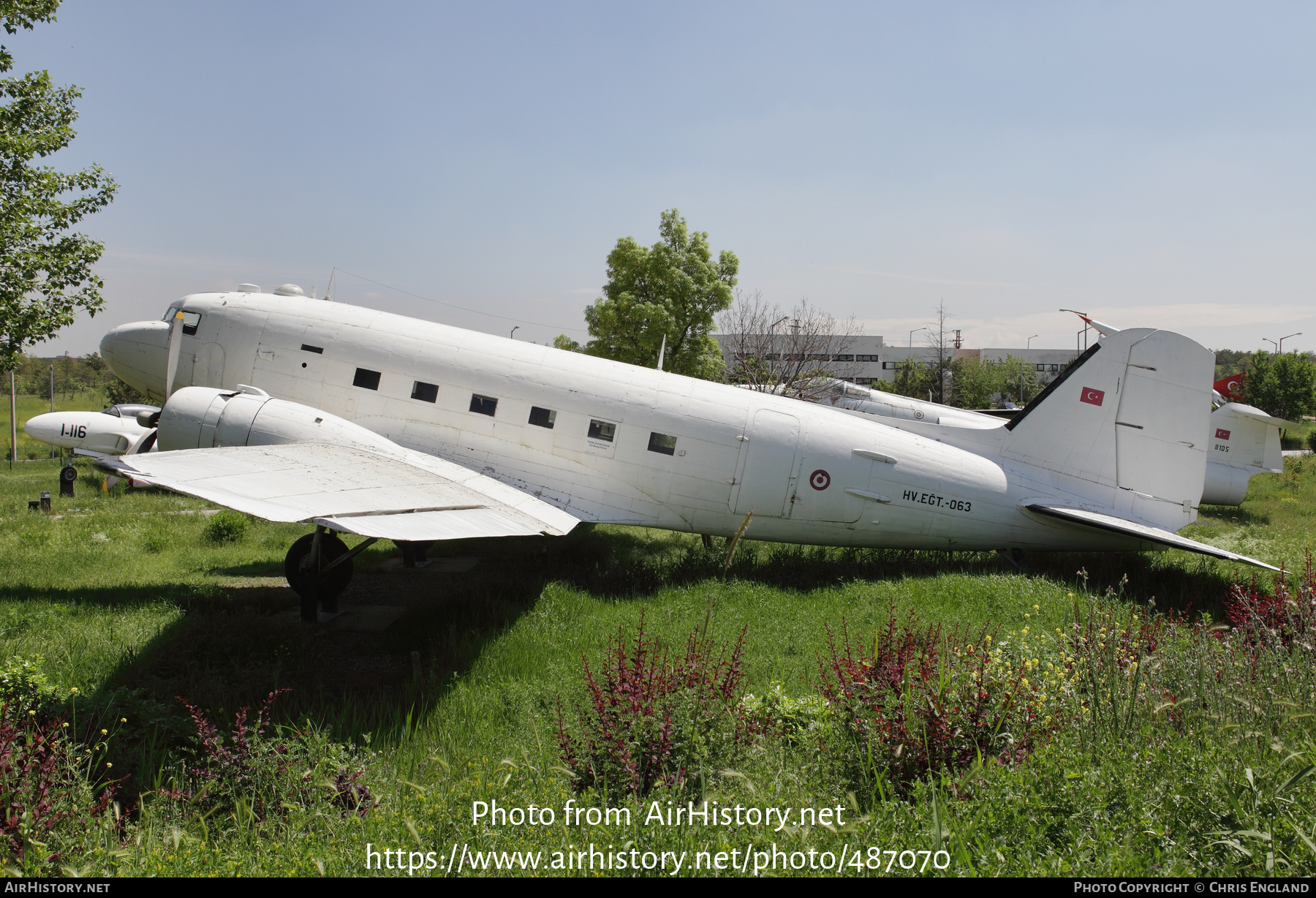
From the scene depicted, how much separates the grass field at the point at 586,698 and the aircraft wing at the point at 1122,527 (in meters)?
0.87

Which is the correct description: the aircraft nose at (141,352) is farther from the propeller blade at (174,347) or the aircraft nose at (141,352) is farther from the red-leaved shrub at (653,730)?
the red-leaved shrub at (653,730)

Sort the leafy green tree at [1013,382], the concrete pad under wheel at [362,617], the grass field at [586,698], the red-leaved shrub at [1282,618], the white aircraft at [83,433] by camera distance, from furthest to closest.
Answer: the leafy green tree at [1013,382]
the white aircraft at [83,433]
the concrete pad under wheel at [362,617]
the red-leaved shrub at [1282,618]
the grass field at [586,698]

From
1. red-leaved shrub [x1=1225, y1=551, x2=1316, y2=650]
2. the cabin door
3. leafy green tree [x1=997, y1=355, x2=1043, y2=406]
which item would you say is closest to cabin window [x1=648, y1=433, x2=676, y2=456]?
the cabin door

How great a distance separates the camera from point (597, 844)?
3.66 m

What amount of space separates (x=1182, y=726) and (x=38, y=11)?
20249 millimetres

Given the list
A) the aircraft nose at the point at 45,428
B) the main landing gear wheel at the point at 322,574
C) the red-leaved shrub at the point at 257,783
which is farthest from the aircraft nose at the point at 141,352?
the aircraft nose at the point at 45,428

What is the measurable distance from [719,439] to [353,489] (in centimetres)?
549

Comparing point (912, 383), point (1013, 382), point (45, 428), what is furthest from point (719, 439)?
point (1013, 382)

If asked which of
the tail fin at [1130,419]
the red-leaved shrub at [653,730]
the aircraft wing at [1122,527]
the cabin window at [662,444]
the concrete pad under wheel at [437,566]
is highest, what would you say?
the tail fin at [1130,419]

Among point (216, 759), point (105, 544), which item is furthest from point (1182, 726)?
point (105, 544)

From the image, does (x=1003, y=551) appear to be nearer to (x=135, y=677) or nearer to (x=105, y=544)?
(x=135, y=677)

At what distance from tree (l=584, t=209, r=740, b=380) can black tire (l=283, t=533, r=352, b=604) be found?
67.3 feet

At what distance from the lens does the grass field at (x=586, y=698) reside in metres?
3.67

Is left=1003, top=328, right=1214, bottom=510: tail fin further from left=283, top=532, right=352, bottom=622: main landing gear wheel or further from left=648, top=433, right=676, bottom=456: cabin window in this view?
left=283, top=532, right=352, bottom=622: main landing gear wheel
